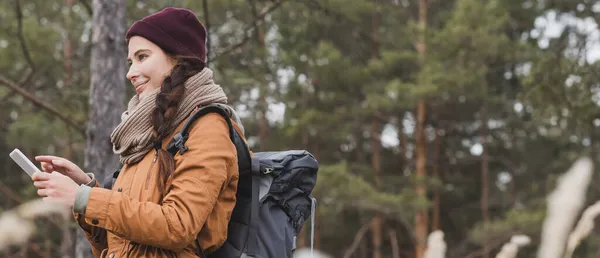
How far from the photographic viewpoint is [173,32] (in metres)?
2.11

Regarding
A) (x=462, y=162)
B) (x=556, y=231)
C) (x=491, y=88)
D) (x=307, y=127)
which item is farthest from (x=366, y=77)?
(x=556, y=231)

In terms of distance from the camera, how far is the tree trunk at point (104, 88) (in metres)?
4.69

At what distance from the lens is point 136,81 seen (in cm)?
209

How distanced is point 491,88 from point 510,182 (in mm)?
3872

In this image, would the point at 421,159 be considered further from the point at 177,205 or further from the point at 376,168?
the point at 177,205

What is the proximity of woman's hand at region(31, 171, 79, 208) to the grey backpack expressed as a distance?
276mm

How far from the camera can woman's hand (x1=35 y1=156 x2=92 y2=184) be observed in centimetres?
206

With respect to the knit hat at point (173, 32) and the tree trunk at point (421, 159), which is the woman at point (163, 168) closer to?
the knit hat at point (173, 32)

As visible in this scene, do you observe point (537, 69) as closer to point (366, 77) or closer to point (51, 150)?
point (366, 77)

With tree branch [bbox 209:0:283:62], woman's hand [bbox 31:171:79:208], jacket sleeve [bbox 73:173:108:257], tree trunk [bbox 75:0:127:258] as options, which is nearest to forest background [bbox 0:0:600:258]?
tree branch [bbox 209:0:283:62]

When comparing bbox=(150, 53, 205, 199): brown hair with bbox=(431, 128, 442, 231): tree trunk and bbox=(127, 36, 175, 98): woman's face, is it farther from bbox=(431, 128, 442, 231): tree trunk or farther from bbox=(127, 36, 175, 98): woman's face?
bbox=(431, 128, 442, 231): tree trunk

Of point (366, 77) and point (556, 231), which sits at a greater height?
point (366, 77)

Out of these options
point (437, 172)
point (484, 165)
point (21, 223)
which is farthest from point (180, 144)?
point (484, 165)

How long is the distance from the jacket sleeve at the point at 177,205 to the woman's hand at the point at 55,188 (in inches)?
1.9
